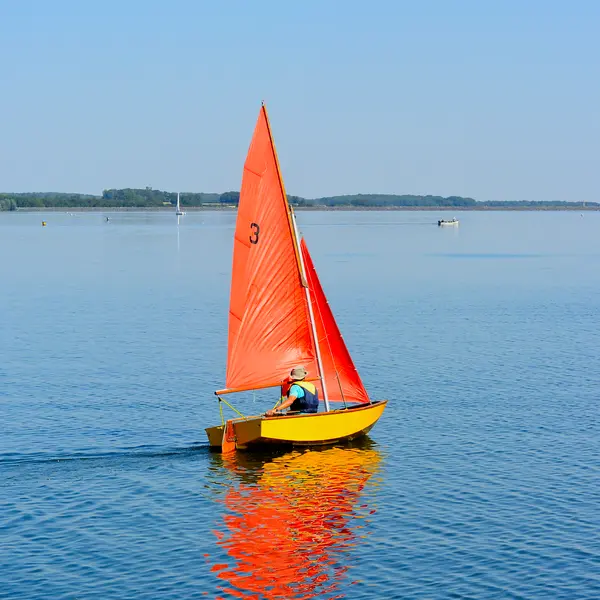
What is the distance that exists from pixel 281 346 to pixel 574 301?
6074cm

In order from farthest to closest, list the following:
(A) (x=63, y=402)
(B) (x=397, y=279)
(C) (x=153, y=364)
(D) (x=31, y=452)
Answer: (B) (x=397, y=279)
(C) (x=153, y=364)
(A) (x=63, y=402)
(D) (x=31, y=452)

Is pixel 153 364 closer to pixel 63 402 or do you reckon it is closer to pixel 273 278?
pixel 63 402

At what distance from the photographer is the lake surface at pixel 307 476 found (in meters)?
31.4

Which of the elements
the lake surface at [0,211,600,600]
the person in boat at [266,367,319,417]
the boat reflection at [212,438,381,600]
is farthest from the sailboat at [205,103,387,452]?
the lake surface at [0,211,600,600]

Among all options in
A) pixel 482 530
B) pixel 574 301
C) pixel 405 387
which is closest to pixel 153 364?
pixel 405 387

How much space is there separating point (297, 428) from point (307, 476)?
2.30 metres

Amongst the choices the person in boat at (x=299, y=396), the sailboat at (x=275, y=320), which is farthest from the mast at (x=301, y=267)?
the person in boat at (x=299, y=396)

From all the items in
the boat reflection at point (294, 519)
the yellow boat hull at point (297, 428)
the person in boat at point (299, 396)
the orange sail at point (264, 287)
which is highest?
the orange sail at point (264, 287)

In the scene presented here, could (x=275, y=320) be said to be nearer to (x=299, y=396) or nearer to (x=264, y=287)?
(x=264, y=287)

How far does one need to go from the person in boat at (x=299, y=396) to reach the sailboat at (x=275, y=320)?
0.85 metres

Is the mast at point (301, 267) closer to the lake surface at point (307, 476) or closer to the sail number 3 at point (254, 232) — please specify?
the sail number 3 at point (254, 232)

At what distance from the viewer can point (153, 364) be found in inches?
2544

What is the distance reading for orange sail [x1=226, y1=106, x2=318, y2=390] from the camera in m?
44.2

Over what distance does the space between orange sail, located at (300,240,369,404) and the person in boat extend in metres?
3.04
